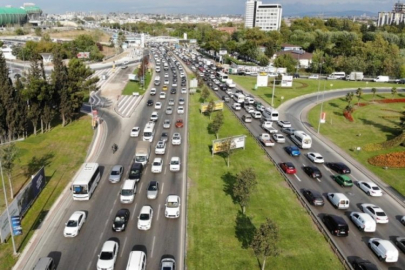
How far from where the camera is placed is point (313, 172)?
44.4 m

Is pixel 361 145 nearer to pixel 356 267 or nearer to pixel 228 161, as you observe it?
pixel 228 161

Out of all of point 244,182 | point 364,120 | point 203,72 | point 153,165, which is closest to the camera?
point 244,182

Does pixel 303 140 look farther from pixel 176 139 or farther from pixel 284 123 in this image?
pixel 176 139

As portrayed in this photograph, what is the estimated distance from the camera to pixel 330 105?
85.2m

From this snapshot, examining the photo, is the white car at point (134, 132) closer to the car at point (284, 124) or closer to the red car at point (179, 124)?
the red car at point (179, 124)

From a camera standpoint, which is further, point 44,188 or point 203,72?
point 203,72

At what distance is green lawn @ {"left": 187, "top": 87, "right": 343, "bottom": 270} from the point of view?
28.4 metres

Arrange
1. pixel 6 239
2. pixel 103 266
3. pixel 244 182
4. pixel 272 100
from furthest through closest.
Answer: pixel 272 100 < pixel 244 182 < pixel 6 239 < pixel 103 266

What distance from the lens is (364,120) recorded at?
73062 mm

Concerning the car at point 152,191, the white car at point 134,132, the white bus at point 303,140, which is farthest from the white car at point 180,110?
the car at point 152,191

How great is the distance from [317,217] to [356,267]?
26.9 feet

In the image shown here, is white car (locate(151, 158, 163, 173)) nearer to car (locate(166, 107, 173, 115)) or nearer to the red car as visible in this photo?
the red car

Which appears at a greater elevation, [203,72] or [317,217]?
[203,72]

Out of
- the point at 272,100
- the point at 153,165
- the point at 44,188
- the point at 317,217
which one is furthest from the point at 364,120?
the point at 44,188
